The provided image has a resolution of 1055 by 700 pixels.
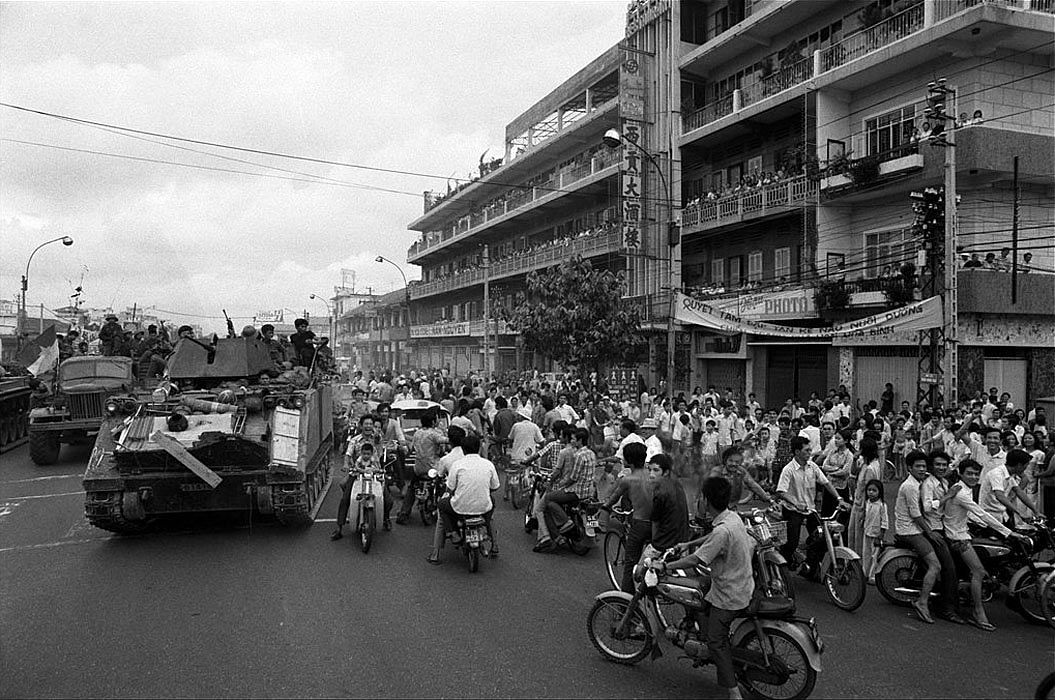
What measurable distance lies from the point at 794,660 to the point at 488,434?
11402mm

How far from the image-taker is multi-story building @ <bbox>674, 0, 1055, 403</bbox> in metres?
17.9

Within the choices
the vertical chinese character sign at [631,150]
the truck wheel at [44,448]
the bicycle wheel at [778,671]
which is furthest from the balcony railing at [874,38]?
the truck wheel at [44,448]

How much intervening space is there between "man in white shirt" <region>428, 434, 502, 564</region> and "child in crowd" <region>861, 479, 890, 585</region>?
12.5 ft

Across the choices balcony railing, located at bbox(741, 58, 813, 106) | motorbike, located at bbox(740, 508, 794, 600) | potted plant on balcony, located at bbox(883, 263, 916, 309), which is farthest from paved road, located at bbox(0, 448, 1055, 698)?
balcony railing, located at bbox(741, 58, 813, 106)

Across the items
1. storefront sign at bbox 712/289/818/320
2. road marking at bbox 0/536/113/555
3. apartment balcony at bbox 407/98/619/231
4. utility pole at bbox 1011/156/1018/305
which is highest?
apartment balcony at bbox 407/98/619/231

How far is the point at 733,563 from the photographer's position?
510 cm

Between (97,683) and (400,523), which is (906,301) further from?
(97,683)

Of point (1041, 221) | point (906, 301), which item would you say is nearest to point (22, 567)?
point (906, 301)

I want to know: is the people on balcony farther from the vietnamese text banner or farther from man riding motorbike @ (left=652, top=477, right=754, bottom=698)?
man riding motorbike @ (left=652, top=477, right=754, bottom=698)

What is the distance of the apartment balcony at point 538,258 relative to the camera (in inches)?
1219

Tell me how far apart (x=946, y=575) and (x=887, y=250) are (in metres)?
15.0

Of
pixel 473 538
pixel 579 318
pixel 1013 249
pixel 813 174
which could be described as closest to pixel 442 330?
pixel 579 318

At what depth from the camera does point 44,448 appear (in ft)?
51.9

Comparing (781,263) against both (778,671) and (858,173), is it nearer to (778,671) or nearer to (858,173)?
(858,173)
